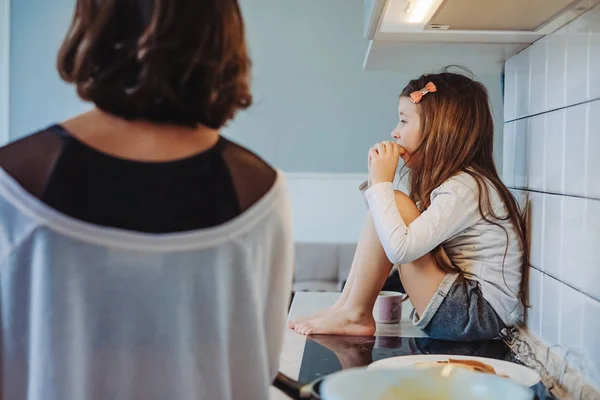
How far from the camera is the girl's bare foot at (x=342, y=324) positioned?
1.23 metres

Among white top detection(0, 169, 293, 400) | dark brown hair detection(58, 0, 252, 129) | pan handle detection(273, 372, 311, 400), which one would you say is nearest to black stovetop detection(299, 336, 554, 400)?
pan handle detection(273, 372, 311, 400)

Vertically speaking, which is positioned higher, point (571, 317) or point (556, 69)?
point (556, 69)

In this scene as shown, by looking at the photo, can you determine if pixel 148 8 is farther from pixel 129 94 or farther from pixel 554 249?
pixel 554 249

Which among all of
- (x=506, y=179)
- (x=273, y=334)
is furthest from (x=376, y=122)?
(x=273, y=334)

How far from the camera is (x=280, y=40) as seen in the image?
3.34 metres

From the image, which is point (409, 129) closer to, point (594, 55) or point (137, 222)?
point (594, 55)

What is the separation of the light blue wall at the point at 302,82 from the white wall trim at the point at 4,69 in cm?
3

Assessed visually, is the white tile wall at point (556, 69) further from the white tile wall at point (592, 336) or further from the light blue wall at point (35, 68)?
the light blue wall at point (35, 68)

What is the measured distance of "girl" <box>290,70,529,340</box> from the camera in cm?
117

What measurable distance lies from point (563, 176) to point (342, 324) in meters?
0.47

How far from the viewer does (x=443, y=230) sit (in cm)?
116

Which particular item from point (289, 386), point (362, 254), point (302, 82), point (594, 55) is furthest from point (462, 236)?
point (302, 82)

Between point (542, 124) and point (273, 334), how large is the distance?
72 centimetres

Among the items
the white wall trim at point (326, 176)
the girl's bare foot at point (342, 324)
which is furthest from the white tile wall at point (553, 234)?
the white wall trim at point (326, 176)
